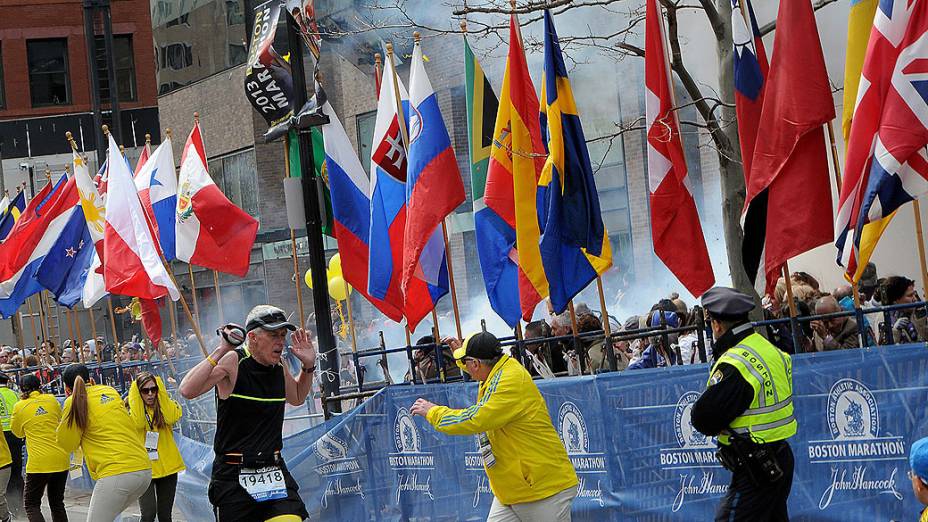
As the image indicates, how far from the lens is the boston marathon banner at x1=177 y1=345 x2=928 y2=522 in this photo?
715cm

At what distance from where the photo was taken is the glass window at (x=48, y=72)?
147ft

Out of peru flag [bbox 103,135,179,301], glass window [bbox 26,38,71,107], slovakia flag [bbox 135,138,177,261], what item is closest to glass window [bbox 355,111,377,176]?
slovakia flag [bbox 135,138,177,261]

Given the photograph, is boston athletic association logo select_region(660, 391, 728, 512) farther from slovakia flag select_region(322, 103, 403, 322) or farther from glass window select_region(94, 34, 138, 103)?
glass window select_region(94, 34, 138, 103)

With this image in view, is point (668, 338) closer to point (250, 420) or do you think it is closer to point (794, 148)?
point (794, 148)

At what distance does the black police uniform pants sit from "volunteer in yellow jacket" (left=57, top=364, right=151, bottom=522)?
5695mm

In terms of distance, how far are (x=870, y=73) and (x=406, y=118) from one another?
5190 mm

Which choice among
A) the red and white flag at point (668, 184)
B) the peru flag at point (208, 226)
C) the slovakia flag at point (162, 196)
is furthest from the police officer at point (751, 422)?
the slovakia flag at point (162, 196)

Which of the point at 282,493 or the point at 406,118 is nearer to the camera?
the point at 282,493

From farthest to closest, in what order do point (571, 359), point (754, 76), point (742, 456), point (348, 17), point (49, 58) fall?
→ 1. point (49, 58)
2. point (348, 17)
3. point (571, 359)
4. point (754, 76)
5. point (742, 456)

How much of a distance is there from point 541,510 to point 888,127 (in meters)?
3.01

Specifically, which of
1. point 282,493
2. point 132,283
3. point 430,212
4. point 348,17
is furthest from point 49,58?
point 282,493

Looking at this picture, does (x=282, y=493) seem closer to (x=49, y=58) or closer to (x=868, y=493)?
(x=868, y=493)

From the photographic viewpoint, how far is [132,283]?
513 inches

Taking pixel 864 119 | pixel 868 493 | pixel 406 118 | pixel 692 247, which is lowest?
pixel 868 493
